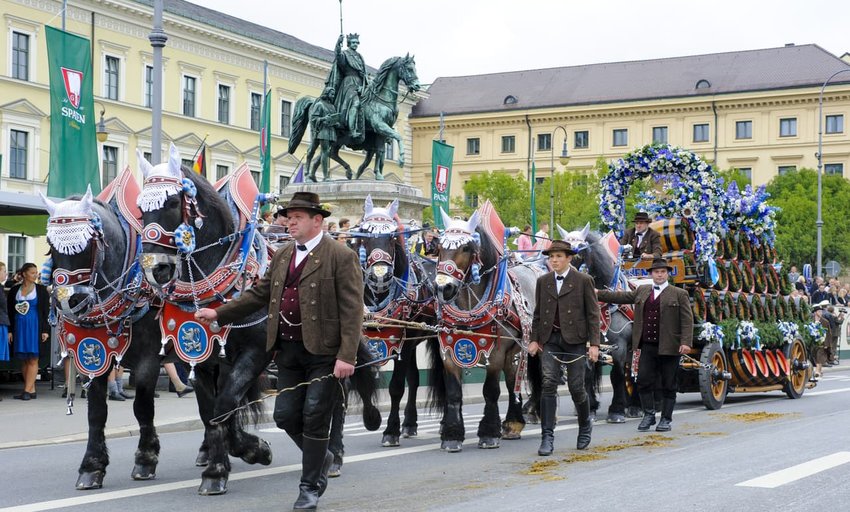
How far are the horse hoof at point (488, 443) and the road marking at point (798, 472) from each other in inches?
113

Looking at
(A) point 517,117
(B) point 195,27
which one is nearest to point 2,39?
(B) point 195,27

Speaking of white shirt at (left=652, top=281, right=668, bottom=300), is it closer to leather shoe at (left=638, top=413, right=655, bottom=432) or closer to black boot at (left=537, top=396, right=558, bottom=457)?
leather shoe at (left=638, top=413, right=655, bottom=432)

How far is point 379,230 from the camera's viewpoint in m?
11.3

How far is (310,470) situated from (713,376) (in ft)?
27.7

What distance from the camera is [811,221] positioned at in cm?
6125

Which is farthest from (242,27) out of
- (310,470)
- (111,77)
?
(310,470)

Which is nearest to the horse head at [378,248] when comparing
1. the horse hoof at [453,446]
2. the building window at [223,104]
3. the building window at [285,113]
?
the horse hoof at [453,446]

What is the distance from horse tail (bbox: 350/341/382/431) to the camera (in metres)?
9.11

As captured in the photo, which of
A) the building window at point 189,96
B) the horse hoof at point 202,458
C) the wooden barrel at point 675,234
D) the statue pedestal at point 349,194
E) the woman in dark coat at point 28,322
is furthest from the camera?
the building window at point 189,96

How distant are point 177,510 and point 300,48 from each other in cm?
5773

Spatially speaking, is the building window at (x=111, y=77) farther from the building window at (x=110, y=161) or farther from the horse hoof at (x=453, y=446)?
the horse hoof at (x=453, y=446)

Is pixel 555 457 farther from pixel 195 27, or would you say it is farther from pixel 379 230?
pixel 195 27

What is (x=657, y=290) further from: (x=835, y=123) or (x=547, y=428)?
(x=835, y=123)

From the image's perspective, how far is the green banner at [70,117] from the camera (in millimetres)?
16406
